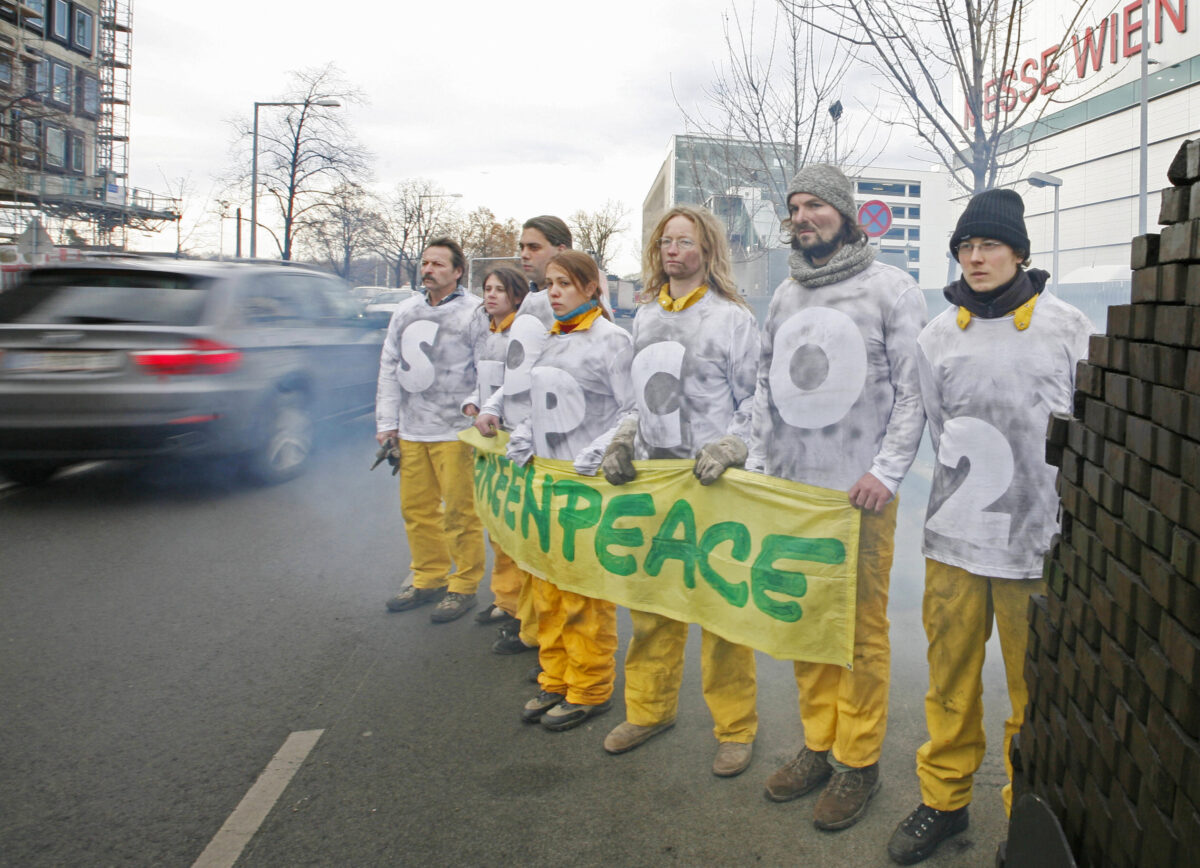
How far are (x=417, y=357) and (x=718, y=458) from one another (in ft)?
8.23

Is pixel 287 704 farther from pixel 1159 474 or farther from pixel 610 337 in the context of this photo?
pixel 1159 474

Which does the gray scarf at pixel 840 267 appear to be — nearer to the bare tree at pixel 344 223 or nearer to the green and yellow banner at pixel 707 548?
the green and yellow banner at pixel 707 548

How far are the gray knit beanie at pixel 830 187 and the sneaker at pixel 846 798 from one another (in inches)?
68.9

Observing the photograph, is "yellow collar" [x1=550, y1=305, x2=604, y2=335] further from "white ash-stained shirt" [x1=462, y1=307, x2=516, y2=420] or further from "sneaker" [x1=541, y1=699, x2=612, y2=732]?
"sneaker" [x1=541, y1=699, x2=612, y2=732]

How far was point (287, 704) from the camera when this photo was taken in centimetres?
385

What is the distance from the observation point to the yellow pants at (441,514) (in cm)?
511

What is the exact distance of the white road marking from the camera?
2.75 m

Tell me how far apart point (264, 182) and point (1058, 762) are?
30.1m

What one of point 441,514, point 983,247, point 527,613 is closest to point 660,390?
point 983,247

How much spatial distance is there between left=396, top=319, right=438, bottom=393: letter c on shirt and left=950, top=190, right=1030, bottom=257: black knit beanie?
314 centimetres

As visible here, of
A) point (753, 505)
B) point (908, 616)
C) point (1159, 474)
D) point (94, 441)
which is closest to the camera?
point (1159, 474)

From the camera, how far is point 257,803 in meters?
3.04

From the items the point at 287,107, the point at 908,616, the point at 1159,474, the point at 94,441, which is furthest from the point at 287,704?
the point at 287,107

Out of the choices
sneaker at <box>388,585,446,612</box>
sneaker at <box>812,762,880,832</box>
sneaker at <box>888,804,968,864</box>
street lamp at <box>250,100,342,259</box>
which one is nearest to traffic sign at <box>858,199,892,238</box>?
sneaker at <box>388,585,446,612</box>
